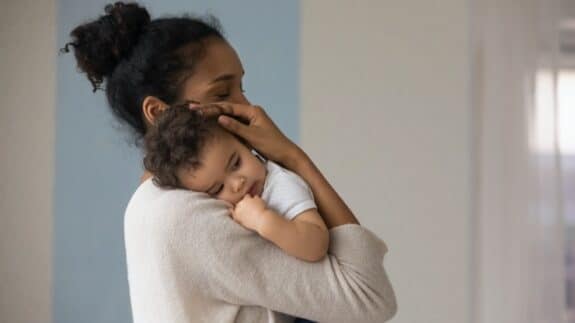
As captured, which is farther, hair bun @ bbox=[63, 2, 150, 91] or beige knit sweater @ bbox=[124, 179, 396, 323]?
hair bun @ bbox=[63, 2, 150, 91]

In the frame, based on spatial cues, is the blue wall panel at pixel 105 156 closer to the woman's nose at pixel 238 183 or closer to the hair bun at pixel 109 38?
the hair bun at pixel 109 38

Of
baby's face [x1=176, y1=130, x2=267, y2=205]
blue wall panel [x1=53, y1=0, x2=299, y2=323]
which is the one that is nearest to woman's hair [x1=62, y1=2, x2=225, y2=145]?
baby's face [x1=176, y1=130, x2=267, y2=205]

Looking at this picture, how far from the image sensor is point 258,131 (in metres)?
1.03

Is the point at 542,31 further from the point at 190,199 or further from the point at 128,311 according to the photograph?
the point at 190,199

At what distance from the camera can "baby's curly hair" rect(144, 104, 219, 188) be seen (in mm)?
937

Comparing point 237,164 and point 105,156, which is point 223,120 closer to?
point 237,164

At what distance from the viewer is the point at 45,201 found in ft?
9.39

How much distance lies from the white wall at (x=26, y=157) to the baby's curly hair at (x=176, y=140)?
2.03 m

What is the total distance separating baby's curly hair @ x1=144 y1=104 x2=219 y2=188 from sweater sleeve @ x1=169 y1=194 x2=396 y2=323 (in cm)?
6

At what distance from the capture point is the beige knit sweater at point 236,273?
0.92 metres

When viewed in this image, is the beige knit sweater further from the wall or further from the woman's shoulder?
the wall

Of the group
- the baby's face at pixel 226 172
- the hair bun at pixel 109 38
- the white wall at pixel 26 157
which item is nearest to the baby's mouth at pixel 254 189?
the baby's face at pixel 226 172

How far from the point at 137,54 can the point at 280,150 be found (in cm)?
24

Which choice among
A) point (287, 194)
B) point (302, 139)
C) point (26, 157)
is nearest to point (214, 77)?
point (287, 194)
